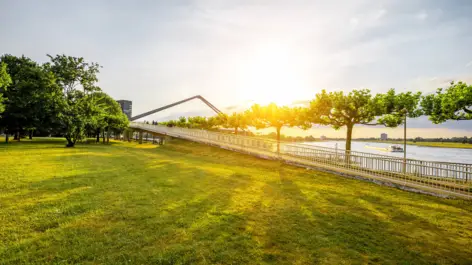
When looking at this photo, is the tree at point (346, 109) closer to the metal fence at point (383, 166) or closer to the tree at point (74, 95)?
the metal fence at point (383, 166)

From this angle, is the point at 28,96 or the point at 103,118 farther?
the point at 103,118

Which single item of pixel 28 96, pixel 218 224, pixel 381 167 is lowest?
pixel 218 224

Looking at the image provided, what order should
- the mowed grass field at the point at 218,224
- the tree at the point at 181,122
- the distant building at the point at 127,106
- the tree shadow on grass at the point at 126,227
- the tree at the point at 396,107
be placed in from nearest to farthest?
the tree shadow on grass at the point at 126,227, the mowed grass field at the point at 218,224, the tree at the point at 396,107, the tree at the point at 181,122, the distant building at the point at 127,106

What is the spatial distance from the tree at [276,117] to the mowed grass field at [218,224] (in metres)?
21.0

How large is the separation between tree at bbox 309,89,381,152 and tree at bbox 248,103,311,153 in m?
2.81

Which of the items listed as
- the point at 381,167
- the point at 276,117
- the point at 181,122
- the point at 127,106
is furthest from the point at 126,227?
the point at 127,106

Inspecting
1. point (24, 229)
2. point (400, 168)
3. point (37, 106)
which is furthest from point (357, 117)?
point (37, 106)

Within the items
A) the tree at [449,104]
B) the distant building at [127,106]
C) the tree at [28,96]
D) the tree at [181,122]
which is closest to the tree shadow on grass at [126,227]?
the tree at [449,104]

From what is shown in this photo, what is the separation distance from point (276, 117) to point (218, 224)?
3370 centimetres

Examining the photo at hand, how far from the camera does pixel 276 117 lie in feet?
127

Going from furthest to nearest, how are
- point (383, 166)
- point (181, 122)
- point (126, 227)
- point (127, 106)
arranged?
point (127, 106) < point (181, 122) < point (383, 166) < point (126, 227)

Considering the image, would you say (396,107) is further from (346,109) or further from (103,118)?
(103,118)

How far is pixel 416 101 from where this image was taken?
20.8 meters

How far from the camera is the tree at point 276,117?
31594mm
